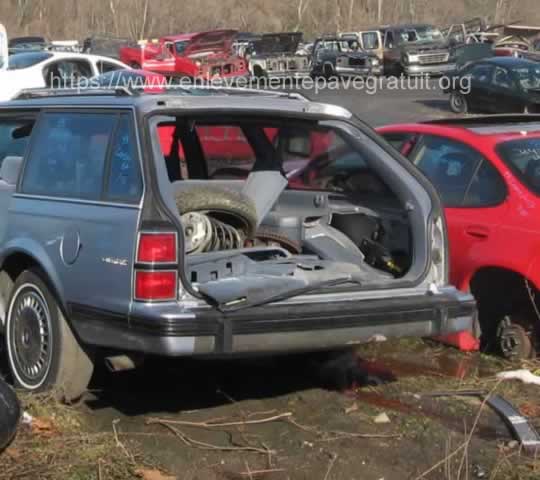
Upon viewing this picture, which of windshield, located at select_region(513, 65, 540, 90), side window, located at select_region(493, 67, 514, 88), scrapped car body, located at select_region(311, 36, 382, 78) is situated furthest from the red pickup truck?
windshield, located at select_region(513, 65, 540, 90)

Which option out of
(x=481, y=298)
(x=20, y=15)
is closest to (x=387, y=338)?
(x=481, y=298)

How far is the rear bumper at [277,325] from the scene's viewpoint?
190 inches

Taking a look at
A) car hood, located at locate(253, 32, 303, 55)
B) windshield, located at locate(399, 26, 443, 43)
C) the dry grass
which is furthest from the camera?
windshield, located at locate(399, 26, 443, 43)

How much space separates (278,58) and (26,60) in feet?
58.8

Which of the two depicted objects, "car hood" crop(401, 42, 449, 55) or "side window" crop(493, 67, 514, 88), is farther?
"car hood" crop(401, 42, 449, 55)

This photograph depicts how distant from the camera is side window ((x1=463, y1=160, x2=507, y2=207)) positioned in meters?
6.55

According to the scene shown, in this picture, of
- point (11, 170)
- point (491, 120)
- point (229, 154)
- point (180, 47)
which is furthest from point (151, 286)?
point (180, 47)

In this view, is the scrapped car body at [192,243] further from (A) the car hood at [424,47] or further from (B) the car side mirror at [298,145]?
(A) the car hood at [424,47]

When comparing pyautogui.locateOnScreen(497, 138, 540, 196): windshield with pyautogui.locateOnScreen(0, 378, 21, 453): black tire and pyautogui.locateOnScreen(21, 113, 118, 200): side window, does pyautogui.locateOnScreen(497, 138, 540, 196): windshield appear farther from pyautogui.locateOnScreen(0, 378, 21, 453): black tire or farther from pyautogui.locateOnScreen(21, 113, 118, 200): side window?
pyautogui.locateOnScreen(0, 378, 21, 453): black tire

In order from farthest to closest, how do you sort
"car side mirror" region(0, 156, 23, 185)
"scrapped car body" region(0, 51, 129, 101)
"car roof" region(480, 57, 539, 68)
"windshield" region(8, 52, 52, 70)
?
"car roof" region(480, 57, 539, 68), "windshield" region(8, 52, 52, 70), "scrapped car body" region(0, 51, 129, 101), "car side mirror" region(0, 156, 23, 185)

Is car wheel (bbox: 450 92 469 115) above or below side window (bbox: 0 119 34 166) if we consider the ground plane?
below

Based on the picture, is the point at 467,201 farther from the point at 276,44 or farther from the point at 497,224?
the point at 276,44

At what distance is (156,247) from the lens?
16.0ft

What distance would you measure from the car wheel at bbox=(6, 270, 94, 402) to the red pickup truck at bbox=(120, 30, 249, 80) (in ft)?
85.5
